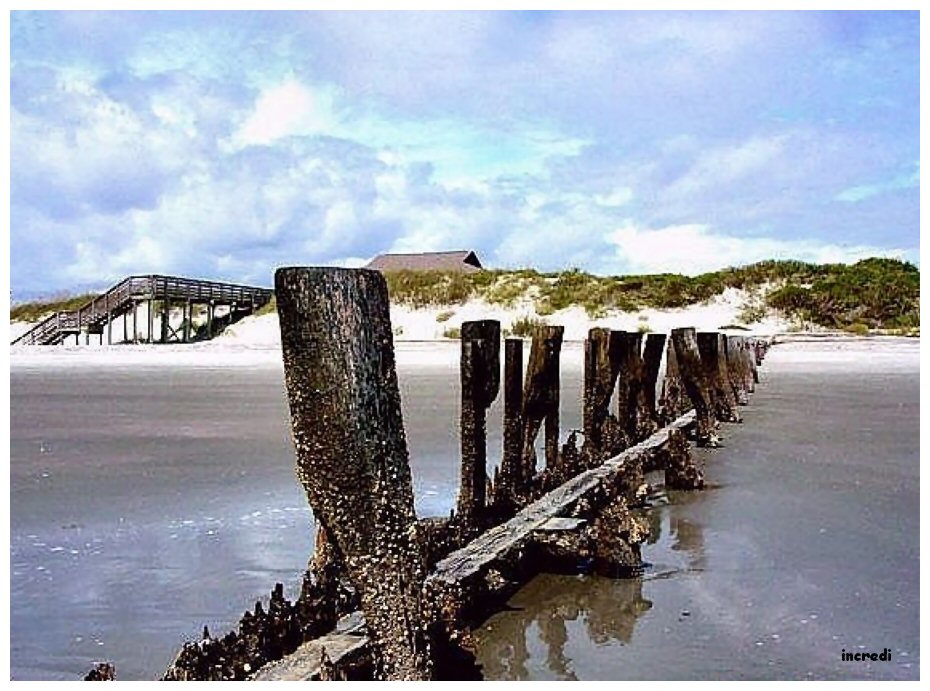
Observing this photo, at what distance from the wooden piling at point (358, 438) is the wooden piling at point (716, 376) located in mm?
7736

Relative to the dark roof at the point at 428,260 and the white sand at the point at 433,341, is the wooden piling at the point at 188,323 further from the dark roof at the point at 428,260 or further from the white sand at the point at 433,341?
the dark roof at the point at 428,260

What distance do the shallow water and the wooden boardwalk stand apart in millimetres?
25300

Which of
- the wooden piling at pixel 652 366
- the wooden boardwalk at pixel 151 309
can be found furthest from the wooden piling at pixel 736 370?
the wooden boardwalk at pixel 151 309

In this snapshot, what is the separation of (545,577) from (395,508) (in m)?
1.99

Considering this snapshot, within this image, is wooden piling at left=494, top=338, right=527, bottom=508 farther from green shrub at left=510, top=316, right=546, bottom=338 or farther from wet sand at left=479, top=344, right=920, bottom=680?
green shrub at left=510, top=316, right=546, bottom=338

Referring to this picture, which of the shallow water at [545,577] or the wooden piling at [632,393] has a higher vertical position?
the wooden piling at [632,393]

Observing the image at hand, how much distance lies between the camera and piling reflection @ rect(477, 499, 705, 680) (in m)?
3.96

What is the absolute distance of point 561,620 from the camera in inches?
176

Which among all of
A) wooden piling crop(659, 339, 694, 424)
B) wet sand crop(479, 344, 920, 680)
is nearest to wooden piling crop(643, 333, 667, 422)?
wooden piling crop(659, 339, 694, 424)

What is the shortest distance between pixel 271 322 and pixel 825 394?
24.2 m

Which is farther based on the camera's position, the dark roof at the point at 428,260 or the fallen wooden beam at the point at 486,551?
the dark roof at the point at 428,260

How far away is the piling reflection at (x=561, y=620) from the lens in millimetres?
3959

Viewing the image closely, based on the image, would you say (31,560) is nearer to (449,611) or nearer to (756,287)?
(449,611)

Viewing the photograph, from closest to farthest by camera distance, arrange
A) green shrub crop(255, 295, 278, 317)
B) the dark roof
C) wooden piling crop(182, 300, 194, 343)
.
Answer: green shrub crop(255, 295, 278, 317)
wooden piling crop(182, 300, 194, 343)
the dark roof
